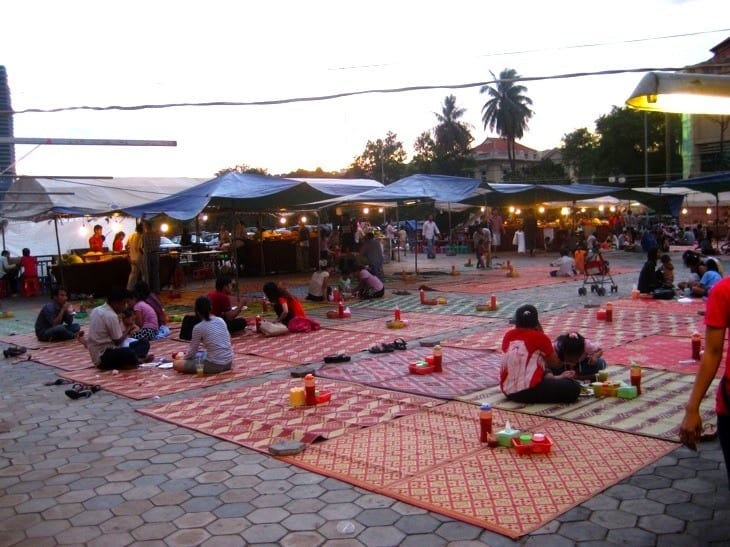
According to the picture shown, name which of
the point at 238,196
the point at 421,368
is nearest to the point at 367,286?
the point at 238,196

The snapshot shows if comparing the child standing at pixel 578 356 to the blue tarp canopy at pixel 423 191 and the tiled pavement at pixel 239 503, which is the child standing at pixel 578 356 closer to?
the tiled pavement at pixel 239 503

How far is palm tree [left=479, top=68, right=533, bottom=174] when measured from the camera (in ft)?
188

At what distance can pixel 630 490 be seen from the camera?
13.9 feet

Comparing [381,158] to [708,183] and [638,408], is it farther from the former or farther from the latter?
[638,408]

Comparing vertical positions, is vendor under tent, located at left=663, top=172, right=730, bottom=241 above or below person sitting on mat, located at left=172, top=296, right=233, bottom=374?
above

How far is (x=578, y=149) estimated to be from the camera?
58062 mm

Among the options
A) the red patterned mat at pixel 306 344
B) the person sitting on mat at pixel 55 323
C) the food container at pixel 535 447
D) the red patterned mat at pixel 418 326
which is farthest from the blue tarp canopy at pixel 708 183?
the food container at pixel 535 447

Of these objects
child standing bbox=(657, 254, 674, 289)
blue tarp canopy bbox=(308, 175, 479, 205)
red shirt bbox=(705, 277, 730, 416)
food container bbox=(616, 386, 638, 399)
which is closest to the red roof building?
blue tarp canopy bbox=(308, 175, 479, 205)

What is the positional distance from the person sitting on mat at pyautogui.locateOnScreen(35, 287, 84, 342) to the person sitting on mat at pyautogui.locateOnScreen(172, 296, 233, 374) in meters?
3.90

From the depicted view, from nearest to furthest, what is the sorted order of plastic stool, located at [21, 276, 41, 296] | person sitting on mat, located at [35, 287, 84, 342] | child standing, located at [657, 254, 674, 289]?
1. person sitting on mat, located at [35, 287, 84, 342]
2. child standing, located at [657, 254, 674, 289]
3. plastic stool, located at [21, 276, 41, 296]

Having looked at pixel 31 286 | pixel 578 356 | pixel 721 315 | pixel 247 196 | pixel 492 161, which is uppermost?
pixel 492 161

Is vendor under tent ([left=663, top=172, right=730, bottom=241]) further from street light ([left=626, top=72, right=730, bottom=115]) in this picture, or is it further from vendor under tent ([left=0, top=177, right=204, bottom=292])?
street light ([left=626, top=72, right=730, bottom=115])

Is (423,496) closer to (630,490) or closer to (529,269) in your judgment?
(630,490)

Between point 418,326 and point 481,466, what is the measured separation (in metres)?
6.55
